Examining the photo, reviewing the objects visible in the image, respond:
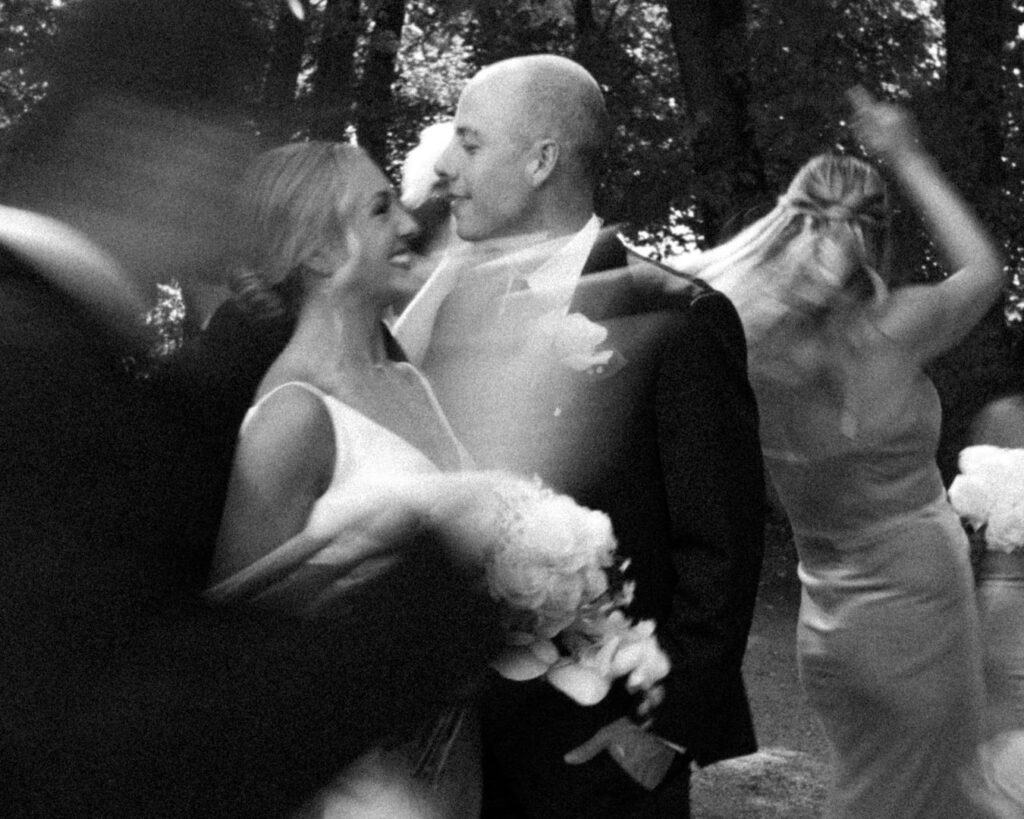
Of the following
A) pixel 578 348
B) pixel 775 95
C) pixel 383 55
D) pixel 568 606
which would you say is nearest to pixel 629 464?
pixel 578 348

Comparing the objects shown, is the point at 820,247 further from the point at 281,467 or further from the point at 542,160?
the point at 281,467

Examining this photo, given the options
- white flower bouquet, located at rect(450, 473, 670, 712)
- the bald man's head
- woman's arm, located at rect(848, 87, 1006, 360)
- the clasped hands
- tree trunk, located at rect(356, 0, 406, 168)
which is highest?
tree trunk, located at rect(356, 0, 406, 168)

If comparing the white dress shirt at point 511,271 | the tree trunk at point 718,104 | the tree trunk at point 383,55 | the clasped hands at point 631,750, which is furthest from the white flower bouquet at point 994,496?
the tree trunk at point 718,104

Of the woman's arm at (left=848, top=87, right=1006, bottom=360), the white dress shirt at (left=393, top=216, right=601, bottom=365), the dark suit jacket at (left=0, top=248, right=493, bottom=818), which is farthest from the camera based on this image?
the woman's arm at (left=848, top=87, right=1006, bottom=360)

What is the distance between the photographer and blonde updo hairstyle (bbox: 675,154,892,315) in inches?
199

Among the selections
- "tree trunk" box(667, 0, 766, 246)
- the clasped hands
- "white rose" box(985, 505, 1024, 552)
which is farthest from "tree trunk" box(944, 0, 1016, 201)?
the clasped hands

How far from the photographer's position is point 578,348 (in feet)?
11.9

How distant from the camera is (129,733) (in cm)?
147

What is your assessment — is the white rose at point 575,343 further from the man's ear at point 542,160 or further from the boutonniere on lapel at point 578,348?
the man's ear at point 542,160

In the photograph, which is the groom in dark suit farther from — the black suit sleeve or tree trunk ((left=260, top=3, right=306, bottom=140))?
tree trunk ((left=260, top=3, right=306, bottom=140))

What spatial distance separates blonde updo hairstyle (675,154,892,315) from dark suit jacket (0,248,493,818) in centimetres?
354

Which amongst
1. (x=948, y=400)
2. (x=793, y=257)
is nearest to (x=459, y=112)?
(x=793, y=257)

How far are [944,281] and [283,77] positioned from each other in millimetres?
3832

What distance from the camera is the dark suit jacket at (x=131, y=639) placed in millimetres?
1462
